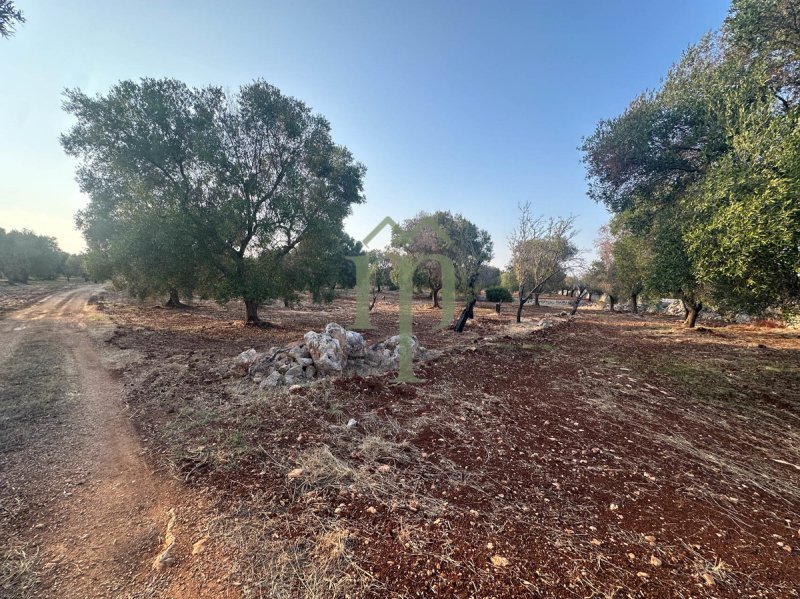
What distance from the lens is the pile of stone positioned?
22.5 feet

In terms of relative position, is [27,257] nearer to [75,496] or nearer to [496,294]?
[75,496]

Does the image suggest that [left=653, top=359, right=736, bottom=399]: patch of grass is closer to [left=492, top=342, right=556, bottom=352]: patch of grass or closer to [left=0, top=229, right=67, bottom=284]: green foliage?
[left=492, top=342, right=556, bottom=352]: patch of grass

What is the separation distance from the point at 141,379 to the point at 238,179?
31.7ft

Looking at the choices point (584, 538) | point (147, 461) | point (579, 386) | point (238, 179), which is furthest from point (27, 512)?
A: point (238, 179)

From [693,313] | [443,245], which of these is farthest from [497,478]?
[693,313]

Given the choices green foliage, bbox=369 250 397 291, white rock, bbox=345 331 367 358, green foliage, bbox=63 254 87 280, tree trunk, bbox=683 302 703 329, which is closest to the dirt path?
white rock, bbox=345 331 367 358

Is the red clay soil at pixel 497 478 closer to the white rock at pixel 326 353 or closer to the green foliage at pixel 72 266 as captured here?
the white rock at pixel 326 353

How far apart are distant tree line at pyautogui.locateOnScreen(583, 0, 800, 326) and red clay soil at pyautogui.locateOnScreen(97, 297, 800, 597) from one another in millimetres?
2761

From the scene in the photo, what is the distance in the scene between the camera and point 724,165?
5500 millimetres

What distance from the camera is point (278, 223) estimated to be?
1288 cm

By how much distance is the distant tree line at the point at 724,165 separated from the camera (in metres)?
4.78

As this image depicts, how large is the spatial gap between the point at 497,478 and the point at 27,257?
229 ft

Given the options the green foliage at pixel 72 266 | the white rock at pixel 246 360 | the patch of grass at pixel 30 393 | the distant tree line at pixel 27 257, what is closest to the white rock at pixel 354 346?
the white rock at pixel 246 360

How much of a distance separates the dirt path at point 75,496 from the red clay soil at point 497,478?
0.41 meters
